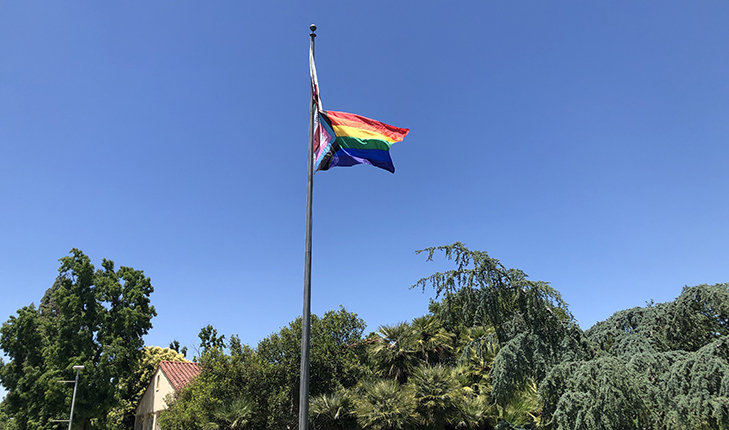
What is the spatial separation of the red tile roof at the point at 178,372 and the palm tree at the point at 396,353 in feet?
50.6

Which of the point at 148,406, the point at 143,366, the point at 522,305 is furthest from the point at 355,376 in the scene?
the point at 143,366

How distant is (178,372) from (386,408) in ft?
72.3

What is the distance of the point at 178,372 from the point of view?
34.3 metres

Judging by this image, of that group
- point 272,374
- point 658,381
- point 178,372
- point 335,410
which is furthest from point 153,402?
point 658,381

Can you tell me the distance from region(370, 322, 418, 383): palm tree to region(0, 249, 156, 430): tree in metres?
21.3

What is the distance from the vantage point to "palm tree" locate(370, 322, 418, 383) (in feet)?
75.4

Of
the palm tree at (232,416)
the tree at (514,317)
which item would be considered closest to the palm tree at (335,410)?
the palm tree at (232,416)

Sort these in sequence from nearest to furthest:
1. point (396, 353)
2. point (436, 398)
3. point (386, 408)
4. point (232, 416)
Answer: point (386, 408) < point (436, 398) < point (232, 416) < point (396, 353)

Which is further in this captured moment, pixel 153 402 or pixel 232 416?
pixel 153 402

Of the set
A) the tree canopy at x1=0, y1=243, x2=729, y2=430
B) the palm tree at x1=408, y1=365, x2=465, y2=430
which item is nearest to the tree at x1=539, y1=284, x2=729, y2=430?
the tree canopy at x1=0, y1=243, x2=729, y2=430

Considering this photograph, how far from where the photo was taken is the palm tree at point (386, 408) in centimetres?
1856

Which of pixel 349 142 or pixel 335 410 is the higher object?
pixel 349 142

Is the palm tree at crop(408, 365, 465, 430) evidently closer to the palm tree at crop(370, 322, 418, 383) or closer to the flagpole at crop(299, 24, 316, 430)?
the palm tree at crop(370, 322, 418, 383)

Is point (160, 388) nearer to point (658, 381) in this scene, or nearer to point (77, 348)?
point (77, 348)
